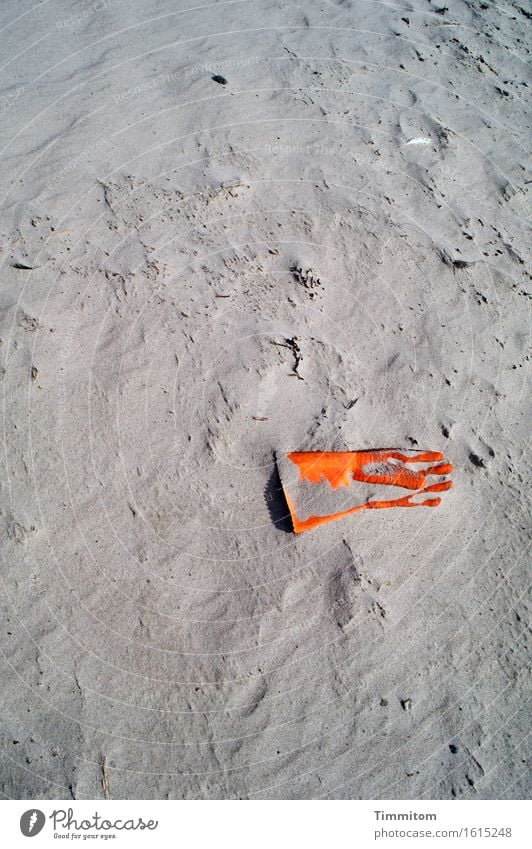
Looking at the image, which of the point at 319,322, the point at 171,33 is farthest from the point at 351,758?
the point at 171,33

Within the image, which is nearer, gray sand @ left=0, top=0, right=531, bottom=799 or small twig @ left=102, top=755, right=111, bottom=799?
small twig @ left=102, top=755, right=111, bottom=799

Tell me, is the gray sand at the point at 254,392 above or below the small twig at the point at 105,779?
above

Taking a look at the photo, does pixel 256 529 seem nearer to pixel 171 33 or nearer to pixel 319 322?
pixel 319 322

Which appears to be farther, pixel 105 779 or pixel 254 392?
pixel 254 392

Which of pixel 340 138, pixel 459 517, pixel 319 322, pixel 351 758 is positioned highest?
pixel 340 138

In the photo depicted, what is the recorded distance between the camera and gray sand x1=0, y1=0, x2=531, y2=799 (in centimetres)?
384

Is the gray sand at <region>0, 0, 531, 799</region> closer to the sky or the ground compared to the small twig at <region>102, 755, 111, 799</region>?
closer to the sky

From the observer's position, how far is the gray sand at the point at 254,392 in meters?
3.84

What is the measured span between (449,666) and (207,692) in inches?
54.7

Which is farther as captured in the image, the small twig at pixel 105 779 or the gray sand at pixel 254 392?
the gray sand at pixel 254 392

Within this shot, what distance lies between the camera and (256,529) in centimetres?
431

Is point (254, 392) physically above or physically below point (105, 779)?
above

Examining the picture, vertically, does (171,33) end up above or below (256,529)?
above

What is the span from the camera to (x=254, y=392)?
4645 millimetres
